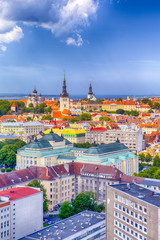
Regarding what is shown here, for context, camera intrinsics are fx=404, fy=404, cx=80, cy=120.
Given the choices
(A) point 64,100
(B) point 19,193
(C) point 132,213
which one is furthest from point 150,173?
(A) point 64,100

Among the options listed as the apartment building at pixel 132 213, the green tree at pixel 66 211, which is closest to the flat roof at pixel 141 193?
the apartment building at pixel 132 213

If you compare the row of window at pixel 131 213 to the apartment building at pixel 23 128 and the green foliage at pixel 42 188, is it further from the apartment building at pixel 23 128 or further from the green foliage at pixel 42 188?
the apartment building at pixel 23 128

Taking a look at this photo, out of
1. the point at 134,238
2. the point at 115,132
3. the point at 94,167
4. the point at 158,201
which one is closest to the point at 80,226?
the point at 134,238

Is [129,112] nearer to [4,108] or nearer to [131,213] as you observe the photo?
[4,108]

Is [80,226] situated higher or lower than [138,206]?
lower

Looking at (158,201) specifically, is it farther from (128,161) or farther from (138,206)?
(128,161)
